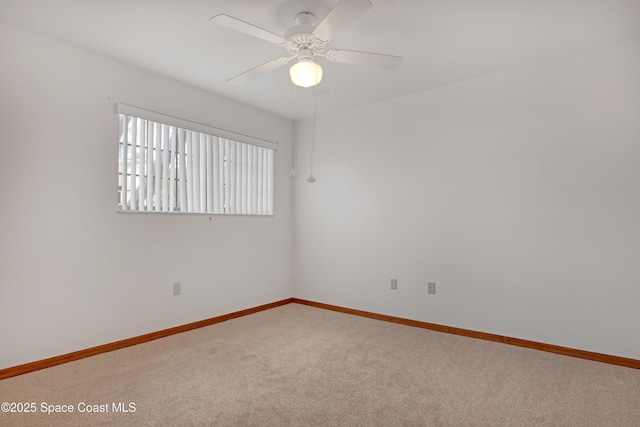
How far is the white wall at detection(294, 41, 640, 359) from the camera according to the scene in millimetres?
2650

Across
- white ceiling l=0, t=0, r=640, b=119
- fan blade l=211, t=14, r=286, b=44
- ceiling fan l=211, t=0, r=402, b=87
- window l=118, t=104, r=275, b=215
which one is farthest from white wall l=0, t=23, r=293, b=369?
fan blade l=211, t=14, r=286, b=44

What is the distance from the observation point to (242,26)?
189 cm

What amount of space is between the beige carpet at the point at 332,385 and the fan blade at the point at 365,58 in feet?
6.69

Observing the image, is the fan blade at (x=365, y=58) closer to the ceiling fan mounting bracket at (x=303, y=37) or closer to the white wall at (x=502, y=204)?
the ceiling fan mounting bracket at (x=303, y=37)

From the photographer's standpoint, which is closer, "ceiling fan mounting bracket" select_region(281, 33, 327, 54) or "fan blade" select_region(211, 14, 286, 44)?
"fan blade" select_region(211, 14, 286, 44)

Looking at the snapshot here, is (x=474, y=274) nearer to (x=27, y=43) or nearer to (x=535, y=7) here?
(x=535, y=7)

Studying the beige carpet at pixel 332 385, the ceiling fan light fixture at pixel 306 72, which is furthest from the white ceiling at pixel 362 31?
the beige carpet at pixel 332 385

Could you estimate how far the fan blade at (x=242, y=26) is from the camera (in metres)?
1.79

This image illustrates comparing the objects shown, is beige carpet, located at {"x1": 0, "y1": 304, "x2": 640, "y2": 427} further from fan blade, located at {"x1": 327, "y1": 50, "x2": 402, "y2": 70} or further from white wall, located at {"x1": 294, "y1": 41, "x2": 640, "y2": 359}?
fan blade, located at {"x1": 327, "y1": 50, "x2": 402, "y2": 70}

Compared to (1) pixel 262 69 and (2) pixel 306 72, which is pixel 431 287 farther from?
(1) pixel 262 69

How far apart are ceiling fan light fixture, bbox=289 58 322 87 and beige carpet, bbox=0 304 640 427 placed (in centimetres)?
190

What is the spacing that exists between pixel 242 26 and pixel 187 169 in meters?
1.90

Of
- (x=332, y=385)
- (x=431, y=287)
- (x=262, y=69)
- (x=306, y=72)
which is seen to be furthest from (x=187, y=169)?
(x=431, y=287)

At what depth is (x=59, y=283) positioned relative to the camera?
2590 mm
